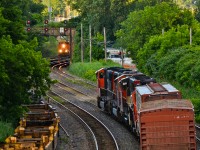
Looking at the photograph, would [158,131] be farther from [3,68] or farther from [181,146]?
[3,68]

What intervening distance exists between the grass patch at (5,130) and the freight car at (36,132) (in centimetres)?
75

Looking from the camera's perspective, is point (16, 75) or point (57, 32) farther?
point (57, 32)

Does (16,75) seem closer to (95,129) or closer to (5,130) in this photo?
(5,130)

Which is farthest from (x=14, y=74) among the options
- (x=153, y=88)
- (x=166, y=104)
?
(x=166, y=104)

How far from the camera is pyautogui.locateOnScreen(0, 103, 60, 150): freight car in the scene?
93.6 ft

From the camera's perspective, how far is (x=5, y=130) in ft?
111

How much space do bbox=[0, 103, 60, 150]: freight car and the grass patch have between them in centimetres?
75

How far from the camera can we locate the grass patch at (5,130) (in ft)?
109

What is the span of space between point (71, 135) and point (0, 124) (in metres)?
4.95

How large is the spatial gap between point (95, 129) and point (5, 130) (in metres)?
7.41

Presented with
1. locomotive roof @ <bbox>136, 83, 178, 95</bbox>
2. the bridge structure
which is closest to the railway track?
locomotive roof @ <bbox>136, 83, 178, 95</bbox>

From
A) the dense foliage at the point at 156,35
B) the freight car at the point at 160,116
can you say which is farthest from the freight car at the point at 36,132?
the dense foliage at the point at 156,35

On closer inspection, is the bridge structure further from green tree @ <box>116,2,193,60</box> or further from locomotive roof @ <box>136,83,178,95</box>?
locomotive roof @ <box>136,83,178,95</box>

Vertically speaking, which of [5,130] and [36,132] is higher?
[36,132]
